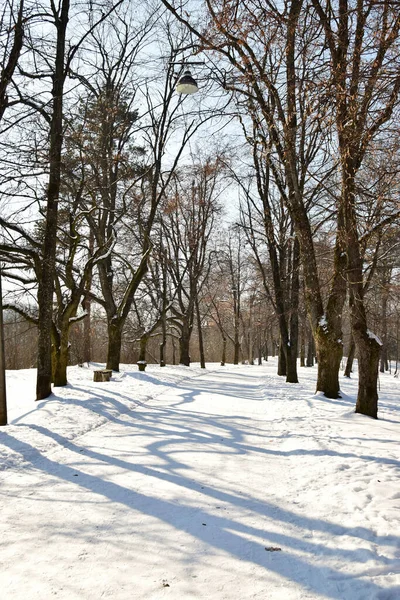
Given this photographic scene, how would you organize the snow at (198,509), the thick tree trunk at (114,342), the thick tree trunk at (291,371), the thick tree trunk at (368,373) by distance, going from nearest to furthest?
the snow at (198,509)
the thick tree trunk at (368,373)
the thick tree trunk at (114,342)
the thick tree trunk at (291,371)

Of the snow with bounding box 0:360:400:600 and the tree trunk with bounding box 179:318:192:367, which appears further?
the tree trunk with bounding box 179:318:192:367

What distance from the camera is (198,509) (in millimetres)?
3750

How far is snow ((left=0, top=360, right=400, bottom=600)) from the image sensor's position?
2629 millimetres

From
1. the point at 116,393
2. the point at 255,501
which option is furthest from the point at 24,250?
the point at 255,501

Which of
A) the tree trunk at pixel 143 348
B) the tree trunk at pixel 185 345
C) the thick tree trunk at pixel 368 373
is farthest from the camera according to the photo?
the tree trunk at pixel 185 345

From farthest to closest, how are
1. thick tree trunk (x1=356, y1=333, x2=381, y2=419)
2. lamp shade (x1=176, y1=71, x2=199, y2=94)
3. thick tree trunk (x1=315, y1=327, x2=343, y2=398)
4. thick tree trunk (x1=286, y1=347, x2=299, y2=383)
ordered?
thick tree trunk (x1=286, y1=347, x2=299, y2=383)
thick tree trunk (x1=315, y1=327, x2=343, y2=398)
thick tree trunk (x1=356, y1=333, x2=381, y2=419)
lamp shade (x1=176, y1=71, x2=199, y2=94)

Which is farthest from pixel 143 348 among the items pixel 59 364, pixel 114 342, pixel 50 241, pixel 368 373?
pixel 368 373

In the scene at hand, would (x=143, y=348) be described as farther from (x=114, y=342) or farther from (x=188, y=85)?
(x=188, y=85)

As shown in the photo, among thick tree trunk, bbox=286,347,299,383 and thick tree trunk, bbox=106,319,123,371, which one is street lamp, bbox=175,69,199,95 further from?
thick tree trunk, bbox=286,347,299,383

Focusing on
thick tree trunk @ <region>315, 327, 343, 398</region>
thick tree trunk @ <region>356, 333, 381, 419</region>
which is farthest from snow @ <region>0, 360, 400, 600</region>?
thick tree trunk @ <region>315, 327, 343, 398</region>

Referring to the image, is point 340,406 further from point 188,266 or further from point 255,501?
point 188,266

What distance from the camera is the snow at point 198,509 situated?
8.63 ft

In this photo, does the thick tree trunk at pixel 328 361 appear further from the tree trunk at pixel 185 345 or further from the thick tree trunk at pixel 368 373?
the tree trunk at pixel 185 345

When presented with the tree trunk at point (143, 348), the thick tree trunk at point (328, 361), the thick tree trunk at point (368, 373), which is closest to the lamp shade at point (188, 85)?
the thick tree trunk at point (368, 373)
